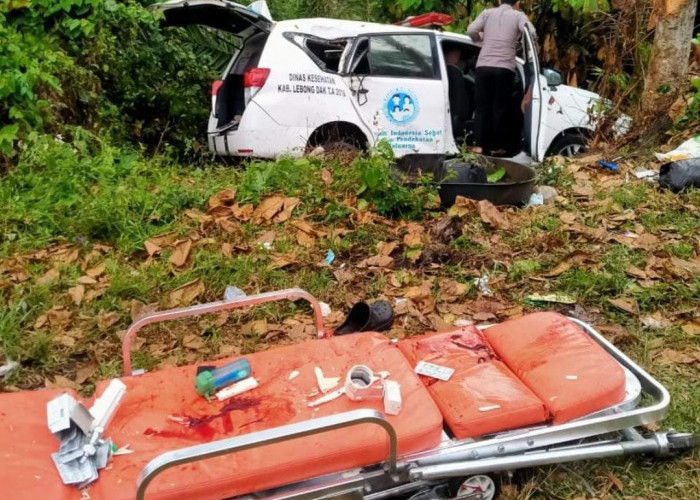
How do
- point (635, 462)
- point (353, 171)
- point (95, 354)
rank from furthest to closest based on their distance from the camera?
point (353, 171)
point (95, 354)
point (635, 462)

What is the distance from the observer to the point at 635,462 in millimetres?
2691

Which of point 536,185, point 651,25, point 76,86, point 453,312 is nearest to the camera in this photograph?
point 453,312

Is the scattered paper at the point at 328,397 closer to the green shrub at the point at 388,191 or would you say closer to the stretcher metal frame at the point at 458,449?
the stretcher metal frame at the point at 458,449

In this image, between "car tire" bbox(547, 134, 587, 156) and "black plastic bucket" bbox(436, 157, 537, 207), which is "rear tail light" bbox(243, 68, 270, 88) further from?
"car tire" bbox(547, 134, 587, 156)

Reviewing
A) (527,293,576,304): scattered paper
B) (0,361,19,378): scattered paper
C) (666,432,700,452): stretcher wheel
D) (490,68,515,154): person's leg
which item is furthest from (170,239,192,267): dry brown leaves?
(490,68,515,154): person's leg

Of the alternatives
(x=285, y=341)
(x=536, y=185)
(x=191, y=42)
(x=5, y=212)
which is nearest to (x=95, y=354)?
(x=285, y=341)

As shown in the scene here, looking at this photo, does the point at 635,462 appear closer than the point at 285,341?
Yes

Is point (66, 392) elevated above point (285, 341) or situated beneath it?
elevated above

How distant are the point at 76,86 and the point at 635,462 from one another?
5565 millimetres

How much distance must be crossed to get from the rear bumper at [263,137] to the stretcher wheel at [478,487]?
3.82 meters

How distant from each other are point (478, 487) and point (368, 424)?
0.56 metres

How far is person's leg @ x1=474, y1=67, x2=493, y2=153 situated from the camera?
638 cm

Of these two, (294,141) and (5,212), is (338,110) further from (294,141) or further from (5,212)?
(5,212)

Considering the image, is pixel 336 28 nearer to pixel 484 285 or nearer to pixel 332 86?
pixel 332 86
